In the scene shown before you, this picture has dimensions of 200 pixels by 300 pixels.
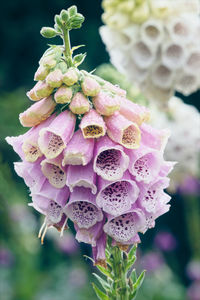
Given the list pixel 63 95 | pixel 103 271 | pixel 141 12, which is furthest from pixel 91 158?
pixel 141 12

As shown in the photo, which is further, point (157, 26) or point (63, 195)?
point (157, 26)

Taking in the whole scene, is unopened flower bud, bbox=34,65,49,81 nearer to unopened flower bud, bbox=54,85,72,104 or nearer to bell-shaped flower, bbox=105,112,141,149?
unopened flower bud, bbox=54,85,72,104

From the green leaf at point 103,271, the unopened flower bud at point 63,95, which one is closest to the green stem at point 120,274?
the green leaf at point 103,271

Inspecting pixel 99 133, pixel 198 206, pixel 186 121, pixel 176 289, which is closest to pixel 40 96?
pixel 99 133

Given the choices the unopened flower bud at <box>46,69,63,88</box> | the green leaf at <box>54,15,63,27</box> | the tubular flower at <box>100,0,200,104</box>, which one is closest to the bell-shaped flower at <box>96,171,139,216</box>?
the unopened flower bud at <box>46,69,63,88</box>

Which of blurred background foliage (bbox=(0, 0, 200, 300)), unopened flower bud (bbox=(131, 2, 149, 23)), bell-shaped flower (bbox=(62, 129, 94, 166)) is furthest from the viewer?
blurred background foliage (bbox=(0, 0, 200, 300))

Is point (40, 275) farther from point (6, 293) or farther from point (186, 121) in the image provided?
point (186, 121)
